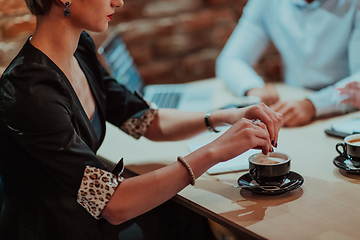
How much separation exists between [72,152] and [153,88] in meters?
1.19

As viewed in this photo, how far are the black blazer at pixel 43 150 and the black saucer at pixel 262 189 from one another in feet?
1.15

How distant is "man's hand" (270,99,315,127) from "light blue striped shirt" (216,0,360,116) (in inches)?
1.4

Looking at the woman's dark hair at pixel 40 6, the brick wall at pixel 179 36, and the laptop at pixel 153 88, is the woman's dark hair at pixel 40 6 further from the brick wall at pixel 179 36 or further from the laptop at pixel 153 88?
the brick wall at pixel 179 36

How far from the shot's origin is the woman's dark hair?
835 millimetres

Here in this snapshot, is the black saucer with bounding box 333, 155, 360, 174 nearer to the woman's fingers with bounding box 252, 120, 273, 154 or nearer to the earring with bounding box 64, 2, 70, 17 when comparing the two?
the woman's fingers with bounding box 252, 120, 273, 154

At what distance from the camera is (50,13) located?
869 mm

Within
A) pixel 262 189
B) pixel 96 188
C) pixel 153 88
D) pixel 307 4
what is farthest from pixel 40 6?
pixel 307 4

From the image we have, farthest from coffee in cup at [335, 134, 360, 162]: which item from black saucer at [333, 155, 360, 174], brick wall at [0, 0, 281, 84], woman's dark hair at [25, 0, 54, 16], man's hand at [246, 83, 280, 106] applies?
brick wall at [0, 0, 281, 84]

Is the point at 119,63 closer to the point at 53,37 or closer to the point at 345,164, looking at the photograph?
the point at 53,37

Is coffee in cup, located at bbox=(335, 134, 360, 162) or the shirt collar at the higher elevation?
the shirt collar

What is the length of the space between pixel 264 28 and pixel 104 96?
121cm

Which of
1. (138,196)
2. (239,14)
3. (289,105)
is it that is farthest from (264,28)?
(138,196)

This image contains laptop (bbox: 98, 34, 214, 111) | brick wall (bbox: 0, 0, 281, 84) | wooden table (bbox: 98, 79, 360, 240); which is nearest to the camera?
wooden table (bbox: 98, 79, 360, 240)

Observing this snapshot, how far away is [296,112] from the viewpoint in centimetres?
132
